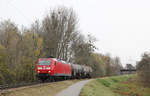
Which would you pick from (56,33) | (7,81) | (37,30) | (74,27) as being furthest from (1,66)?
(74,27)

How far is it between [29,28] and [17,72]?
1094 cm

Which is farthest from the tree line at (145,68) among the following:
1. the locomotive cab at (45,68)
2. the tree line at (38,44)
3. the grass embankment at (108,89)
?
the locomotive cab at (45,68)

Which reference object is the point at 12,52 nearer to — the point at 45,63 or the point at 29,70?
the point at 29,70

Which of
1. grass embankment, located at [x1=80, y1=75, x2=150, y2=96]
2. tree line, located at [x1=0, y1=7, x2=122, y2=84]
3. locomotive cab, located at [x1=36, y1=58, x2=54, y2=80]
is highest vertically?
tree line, located at [x1=0, y1=7, x2=122, y2=84]

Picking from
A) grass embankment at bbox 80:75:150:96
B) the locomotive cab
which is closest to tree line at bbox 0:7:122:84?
the locomotive cab

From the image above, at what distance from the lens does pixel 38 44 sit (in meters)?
33.4

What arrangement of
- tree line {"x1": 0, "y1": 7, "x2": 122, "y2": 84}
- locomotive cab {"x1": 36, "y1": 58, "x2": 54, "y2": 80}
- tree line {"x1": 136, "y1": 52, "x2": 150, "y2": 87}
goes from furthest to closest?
tree line {"x1": 136, "y1": 52, "x2": 150, "y2": 87}
tree line {"x1": 0, "y1": 7, "x2": 122, "y2": 84}
locomotive cab {"x1": 36, "y1": 58, "x2": 54, "y2": 80}

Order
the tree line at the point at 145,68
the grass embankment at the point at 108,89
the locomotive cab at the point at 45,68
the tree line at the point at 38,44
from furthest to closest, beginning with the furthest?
1. the tree line at the point at 145,68
2. the tree line at the point at 38,44
3. the locomotive cab at the point at 45,68
4. the grass embankment at the point at 108,89

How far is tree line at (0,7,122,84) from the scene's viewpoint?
26516 mm

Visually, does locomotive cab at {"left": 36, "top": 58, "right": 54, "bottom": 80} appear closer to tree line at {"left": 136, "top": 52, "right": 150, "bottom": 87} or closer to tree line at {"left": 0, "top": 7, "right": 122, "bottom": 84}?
tree line at {"left": 0, "top": 7, "right": 122, "bottom": 84}

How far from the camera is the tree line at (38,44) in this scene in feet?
87.0

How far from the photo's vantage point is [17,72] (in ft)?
90.4

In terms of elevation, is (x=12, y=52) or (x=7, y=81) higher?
(x=12, y=52)

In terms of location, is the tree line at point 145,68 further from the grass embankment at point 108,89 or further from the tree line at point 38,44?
the tree line at point 38,44
